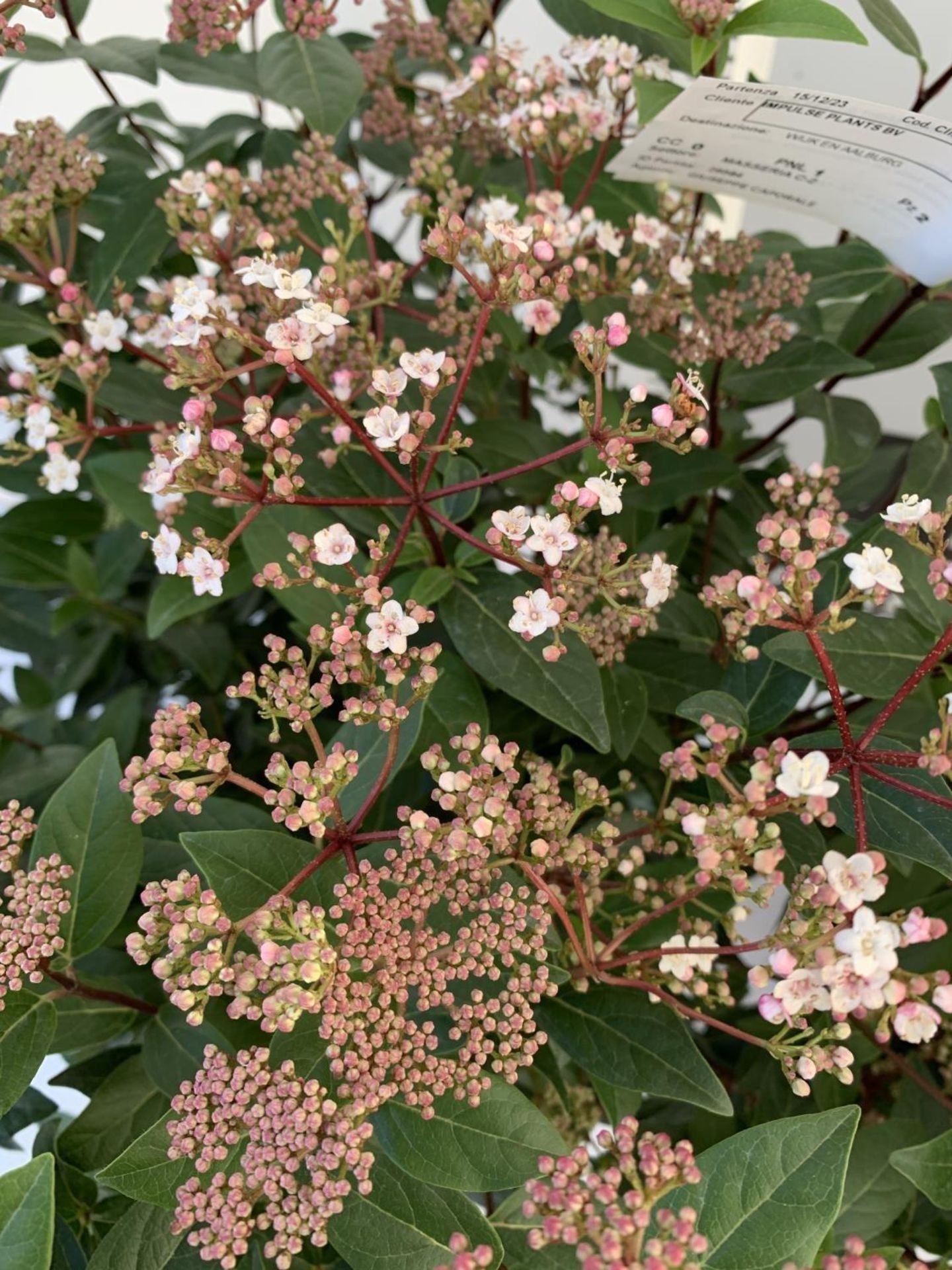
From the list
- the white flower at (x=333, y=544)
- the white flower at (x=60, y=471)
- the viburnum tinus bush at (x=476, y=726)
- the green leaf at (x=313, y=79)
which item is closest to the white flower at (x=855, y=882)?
the viburnum tinus bush at (x=476, y=726)

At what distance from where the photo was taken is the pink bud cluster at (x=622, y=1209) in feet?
1.72

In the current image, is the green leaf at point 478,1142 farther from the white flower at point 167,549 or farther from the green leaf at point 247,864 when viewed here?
the white flower at point 167,549

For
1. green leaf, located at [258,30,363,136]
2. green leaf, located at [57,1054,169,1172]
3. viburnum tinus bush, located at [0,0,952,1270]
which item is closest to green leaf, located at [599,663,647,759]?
viburnum tinus bush, located at [0,0,952,1270]

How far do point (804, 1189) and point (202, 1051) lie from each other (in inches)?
17.2

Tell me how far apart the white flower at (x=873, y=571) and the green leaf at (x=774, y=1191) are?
31cm

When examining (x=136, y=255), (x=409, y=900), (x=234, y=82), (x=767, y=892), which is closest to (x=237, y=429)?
(x=136, y=255)

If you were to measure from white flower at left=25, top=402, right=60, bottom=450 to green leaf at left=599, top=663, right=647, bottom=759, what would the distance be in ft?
1.63

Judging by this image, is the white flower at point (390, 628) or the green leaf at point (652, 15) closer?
the white flower at point (390, 628)

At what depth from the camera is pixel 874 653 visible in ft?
2.60

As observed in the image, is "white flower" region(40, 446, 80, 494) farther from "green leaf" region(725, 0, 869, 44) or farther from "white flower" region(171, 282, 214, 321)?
"green leaf" region(725, 0, 869, 44)

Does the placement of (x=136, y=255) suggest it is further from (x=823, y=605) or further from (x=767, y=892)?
(x=767, y=892)

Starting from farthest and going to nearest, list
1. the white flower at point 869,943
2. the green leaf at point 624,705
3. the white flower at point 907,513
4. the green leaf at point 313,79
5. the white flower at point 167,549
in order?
the green leaf at point 313,79, the green leaf at point 624,705, the white flower at point 167,549, the white flower at point 907,513, the white flower at point 869,943

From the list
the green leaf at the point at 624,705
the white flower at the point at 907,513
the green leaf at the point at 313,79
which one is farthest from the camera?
the green leaf at the point at 313,79

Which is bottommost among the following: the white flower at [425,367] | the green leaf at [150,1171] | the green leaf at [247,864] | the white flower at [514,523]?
the green leaf at [150,1171]
